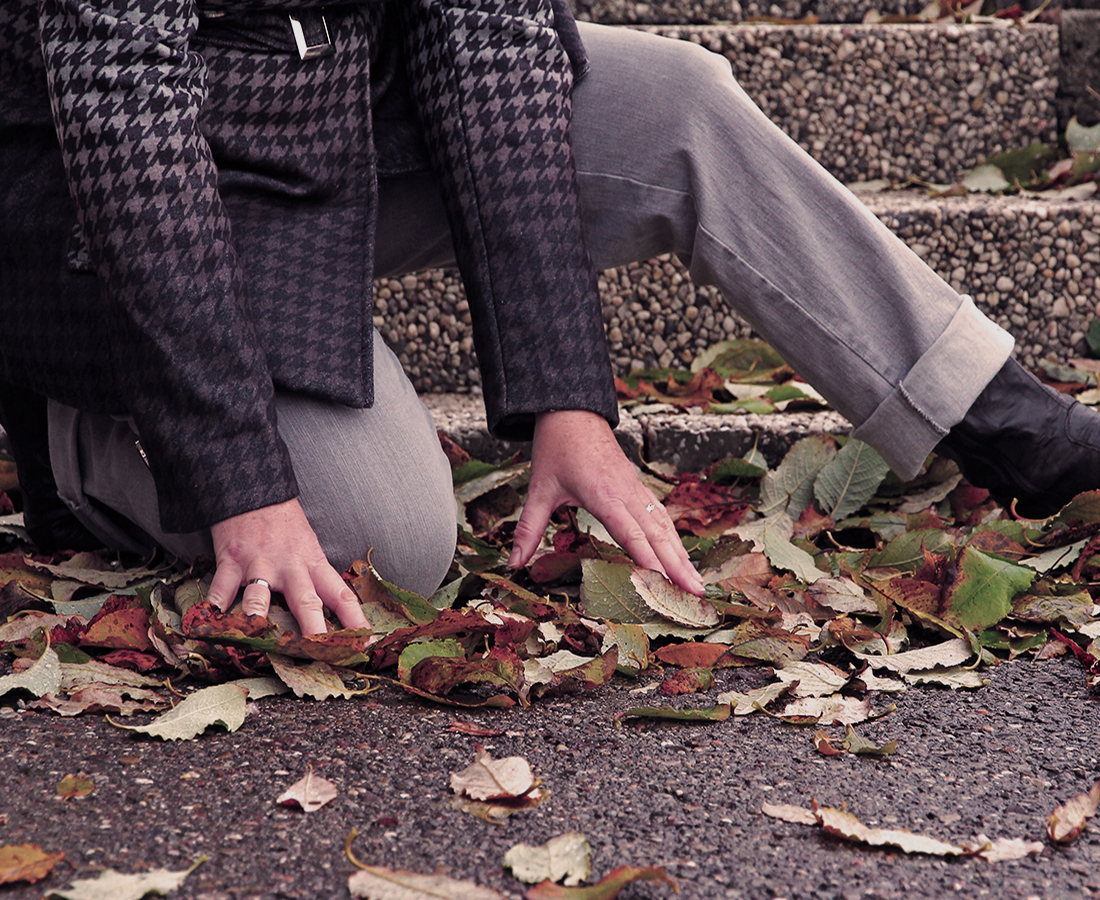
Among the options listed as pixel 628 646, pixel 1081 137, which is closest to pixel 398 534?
pixel 628 646

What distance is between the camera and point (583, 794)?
2.90ft

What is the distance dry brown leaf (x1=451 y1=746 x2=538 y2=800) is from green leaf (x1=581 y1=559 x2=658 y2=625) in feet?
1.15

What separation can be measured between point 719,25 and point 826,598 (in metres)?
1.64

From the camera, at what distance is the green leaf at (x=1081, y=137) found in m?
2.48

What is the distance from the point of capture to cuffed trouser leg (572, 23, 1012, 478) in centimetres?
143

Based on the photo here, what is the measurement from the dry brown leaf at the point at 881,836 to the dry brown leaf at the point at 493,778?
0.23 meters

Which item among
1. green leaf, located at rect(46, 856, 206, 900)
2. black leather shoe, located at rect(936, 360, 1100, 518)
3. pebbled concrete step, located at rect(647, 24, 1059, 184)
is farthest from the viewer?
pebbled concrete step, located at rect(647, 24, 1059, 184)

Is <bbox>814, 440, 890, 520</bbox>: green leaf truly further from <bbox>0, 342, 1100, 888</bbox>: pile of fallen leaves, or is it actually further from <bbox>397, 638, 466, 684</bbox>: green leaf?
<bbox>397, 638, 466, 684</bbox>: green leaf

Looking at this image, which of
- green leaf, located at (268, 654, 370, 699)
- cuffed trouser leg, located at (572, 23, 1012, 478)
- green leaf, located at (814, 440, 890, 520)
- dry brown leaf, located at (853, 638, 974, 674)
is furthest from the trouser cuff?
green leaf, located at (268, 654, 370, 699)

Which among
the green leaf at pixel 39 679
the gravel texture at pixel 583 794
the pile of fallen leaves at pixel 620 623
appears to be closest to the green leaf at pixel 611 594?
the pile of fallen leaves at pixel 620 623

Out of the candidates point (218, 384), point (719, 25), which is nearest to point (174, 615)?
point (218, 384)

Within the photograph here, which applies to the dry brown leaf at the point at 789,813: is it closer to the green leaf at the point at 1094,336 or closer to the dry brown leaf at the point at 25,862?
the dry brown leaf at the point at 25,862

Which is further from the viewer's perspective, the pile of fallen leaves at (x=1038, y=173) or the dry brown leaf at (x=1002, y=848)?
the pile of fallen leaves at (x=1038, y=173)

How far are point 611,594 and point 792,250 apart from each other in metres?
0.53
